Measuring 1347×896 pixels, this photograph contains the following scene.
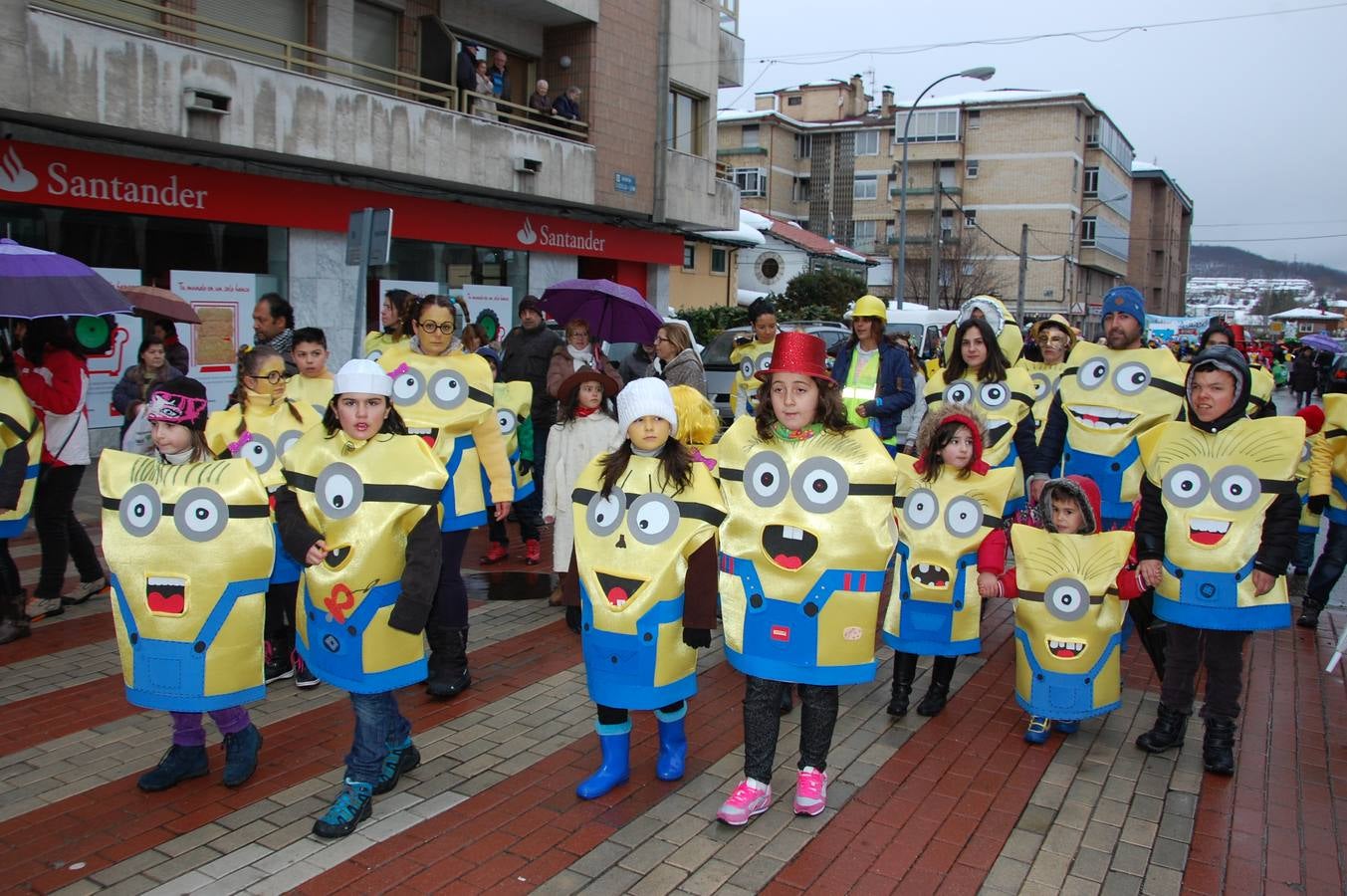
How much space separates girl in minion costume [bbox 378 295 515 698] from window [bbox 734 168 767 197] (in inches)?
2210

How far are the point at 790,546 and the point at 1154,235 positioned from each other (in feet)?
331

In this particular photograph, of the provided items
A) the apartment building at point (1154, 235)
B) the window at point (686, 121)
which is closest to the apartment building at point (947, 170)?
the apartment building at point (1154, 235)

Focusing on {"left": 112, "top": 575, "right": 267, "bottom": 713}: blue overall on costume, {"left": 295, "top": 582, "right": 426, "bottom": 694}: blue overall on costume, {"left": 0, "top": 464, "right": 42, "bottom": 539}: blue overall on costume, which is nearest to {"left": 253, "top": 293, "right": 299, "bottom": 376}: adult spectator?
{"left": 0, "top": 464, "right": 42, "bottom": 539}: blue overall on costume

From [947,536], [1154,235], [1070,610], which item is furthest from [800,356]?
[1154,235]

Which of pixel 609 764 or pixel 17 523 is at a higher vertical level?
pixel 17 523

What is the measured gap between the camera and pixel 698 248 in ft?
108

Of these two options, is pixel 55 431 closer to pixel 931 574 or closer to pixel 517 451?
pixel 517 451

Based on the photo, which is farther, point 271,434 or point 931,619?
point 271,434

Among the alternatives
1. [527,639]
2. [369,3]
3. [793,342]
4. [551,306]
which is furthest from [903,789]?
[369,3]

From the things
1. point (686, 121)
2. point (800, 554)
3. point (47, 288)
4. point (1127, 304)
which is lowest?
point (800, 554)

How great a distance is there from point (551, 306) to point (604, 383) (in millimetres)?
2088

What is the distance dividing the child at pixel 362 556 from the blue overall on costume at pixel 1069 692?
2987 millimetres

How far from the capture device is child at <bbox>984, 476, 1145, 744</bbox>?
16.5 feet

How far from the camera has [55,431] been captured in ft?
22.0
